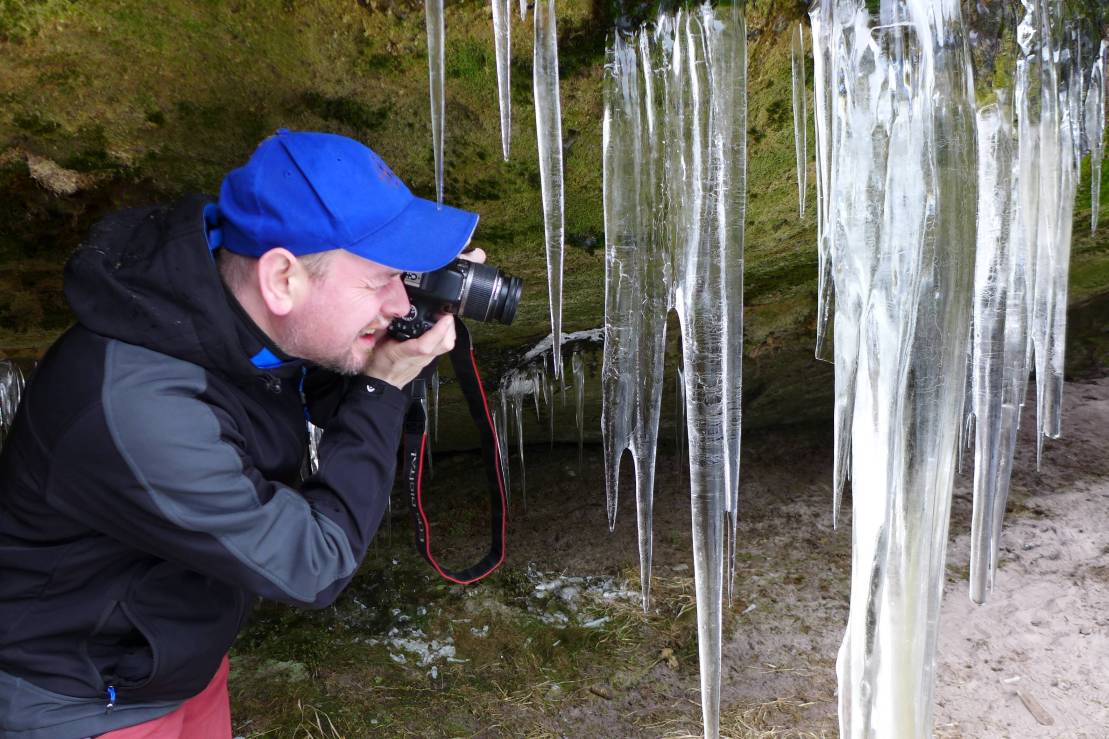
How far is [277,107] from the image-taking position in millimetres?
2031

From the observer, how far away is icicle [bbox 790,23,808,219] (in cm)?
206

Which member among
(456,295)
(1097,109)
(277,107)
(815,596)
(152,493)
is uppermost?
(277,107)

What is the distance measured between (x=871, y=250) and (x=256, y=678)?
3.04 meters

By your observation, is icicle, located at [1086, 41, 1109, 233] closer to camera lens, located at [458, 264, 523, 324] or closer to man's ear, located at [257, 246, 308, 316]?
camera lens, located at [458, 264, 523, 324]

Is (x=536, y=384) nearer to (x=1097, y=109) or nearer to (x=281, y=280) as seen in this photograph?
(x=1097, y=109)

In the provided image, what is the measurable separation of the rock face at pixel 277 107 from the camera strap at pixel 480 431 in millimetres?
659

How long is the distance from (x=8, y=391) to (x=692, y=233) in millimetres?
3104

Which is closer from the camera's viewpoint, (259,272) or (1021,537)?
(259,272)

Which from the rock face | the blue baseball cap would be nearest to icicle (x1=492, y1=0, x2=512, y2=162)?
the rock face

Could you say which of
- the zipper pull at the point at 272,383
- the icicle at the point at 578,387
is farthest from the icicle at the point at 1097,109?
the icicle at the point at 578,387

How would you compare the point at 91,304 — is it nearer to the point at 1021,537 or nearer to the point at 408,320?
the point at 408,320

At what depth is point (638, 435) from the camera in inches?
103

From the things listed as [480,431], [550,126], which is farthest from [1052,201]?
[480,431]

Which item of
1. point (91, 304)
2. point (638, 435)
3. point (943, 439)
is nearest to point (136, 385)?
point (91, 304)
